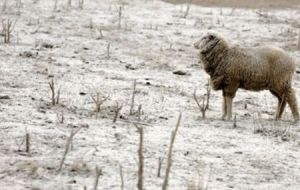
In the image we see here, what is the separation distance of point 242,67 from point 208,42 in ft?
1.59

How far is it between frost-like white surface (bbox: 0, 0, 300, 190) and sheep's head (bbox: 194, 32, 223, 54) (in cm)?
71

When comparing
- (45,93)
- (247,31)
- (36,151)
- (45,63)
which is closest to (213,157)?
(36,151)

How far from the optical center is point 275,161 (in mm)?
6434

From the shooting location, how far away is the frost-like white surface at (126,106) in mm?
5805

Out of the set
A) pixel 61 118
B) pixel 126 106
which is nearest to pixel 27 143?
pixel 61 118

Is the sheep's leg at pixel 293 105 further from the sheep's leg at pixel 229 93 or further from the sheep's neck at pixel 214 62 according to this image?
the sheep's neck at pixel 214 62

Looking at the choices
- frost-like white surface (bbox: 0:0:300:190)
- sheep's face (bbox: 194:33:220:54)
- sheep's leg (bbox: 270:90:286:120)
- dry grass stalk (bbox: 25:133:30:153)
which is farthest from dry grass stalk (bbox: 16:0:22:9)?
dry grass stalk (bbox: 25:133:30:153)

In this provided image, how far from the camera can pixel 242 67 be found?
802cm

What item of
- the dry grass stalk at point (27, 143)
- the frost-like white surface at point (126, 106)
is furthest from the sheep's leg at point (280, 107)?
the dry grass stalk at point (27, 143)

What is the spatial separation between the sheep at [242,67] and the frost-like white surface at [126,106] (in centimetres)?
36

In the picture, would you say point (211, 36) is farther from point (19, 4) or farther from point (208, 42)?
point (19, 4)

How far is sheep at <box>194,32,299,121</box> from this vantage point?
802cm

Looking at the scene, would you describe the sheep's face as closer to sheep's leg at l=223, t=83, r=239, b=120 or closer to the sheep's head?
the sheep's head

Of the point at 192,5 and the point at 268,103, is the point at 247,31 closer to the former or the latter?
the point at 192,5
